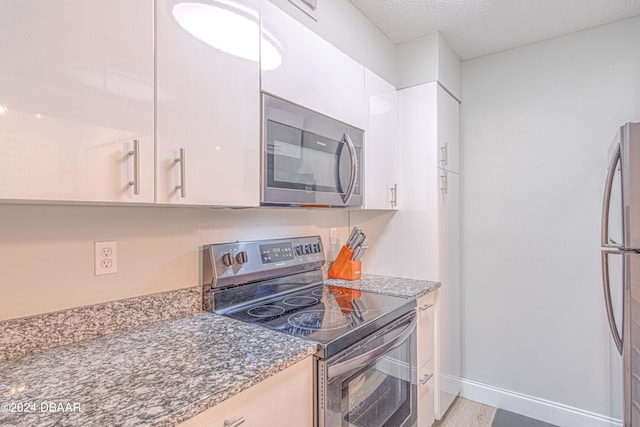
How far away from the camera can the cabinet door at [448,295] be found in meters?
2.06

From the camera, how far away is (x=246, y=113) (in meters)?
1.23

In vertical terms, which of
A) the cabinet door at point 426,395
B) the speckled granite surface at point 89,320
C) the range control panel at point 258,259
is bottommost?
the cabinet door at point 426,395

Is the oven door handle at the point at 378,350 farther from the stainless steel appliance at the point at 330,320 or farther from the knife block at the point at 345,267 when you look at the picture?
the knife block at the point at 345,267

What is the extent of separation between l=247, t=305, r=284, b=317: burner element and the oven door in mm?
377

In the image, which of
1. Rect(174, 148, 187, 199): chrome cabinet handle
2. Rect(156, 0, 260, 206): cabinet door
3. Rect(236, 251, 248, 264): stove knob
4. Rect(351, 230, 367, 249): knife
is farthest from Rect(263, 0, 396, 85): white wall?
Rect(236, 251, 248, 264): stove knob

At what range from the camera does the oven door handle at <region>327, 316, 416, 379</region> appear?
1.14 meters

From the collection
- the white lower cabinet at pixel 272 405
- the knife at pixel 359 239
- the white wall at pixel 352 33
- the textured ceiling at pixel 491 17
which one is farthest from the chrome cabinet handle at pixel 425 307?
the textured ceiling at pixel 491 17

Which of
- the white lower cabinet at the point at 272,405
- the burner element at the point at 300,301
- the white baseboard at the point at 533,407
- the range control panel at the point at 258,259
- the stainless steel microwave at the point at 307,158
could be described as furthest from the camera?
the white baseboard at the point at 533,407

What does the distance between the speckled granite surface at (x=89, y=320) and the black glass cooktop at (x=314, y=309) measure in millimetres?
160

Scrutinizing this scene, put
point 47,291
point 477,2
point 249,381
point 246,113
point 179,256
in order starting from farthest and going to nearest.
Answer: point 477,2
point 179,256
point 246,113
point 47,291
point 249,381

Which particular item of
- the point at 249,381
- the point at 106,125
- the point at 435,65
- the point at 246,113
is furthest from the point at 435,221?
the point at 106,125

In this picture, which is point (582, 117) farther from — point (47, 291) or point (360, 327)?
→ point (47, 291)

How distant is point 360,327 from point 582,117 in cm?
190

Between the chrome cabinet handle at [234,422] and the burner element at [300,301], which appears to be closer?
the chrome cabinet handle at [234,422]
